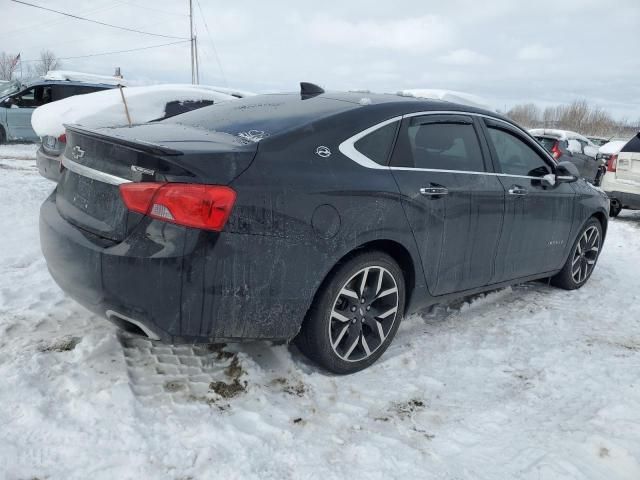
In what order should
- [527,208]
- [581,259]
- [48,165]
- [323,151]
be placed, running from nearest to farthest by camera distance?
[323,151] < [527,208] < [581,259] < [48,165]

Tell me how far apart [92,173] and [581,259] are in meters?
4.28

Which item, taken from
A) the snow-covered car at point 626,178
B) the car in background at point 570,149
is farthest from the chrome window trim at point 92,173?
the car in background at point 570,149

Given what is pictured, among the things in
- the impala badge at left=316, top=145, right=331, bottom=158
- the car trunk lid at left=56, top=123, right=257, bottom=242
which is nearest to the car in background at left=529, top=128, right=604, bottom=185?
the impala badge at left=316, top=145, right=331, bottom=158

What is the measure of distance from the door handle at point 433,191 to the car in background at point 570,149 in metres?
11.0

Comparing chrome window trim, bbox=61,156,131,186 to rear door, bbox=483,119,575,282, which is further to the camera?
rear door, bbox=483,119,575,282

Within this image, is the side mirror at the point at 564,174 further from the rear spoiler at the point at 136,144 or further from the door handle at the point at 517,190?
the rear spoiler at the point at 136,144

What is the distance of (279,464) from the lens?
2.23 m

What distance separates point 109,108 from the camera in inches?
281

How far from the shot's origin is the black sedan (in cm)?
234

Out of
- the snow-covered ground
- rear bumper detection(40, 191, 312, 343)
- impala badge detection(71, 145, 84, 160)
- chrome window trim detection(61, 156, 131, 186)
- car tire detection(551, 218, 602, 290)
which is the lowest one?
the snow-covered ground

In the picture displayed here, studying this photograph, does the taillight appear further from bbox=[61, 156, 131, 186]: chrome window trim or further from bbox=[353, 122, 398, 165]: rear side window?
bbox=[353, 122, 398, 165]: rear side window

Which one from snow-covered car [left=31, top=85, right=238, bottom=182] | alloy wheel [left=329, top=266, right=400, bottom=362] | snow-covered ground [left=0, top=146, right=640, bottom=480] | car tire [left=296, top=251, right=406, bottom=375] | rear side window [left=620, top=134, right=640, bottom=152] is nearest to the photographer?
snow-covered ground [left=0, top=146, right=640, bottom=480]

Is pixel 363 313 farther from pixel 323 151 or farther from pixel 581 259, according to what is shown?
pixel 581 259

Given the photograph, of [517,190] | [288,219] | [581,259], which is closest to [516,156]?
[517,190]
